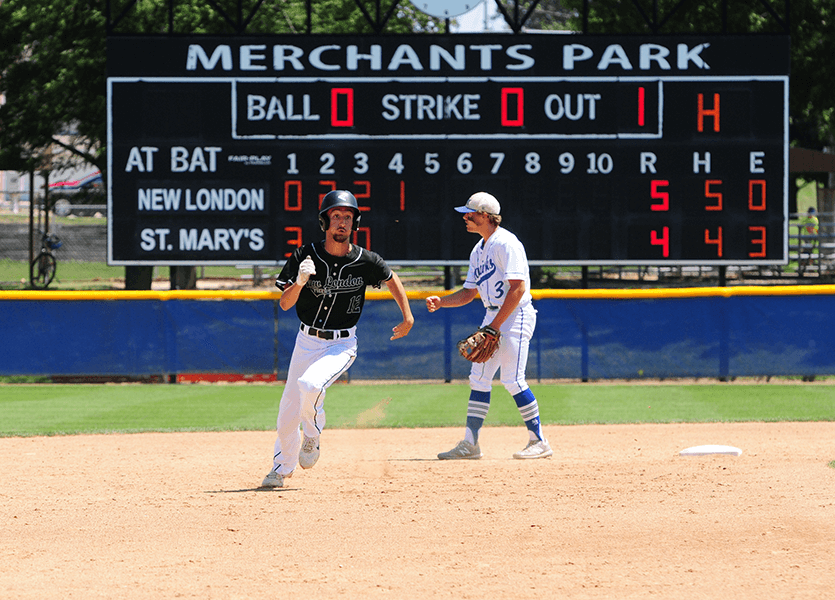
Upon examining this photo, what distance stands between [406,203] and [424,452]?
660 centimetres

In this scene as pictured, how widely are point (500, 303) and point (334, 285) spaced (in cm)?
167

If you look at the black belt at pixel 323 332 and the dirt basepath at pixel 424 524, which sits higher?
the black belt at pixel 323 332

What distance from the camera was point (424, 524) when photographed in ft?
18.9

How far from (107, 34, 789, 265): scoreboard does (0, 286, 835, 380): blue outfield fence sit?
814 millimetres

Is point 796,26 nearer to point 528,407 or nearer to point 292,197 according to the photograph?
point 292,197

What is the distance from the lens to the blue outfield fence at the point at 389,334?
14.2 m

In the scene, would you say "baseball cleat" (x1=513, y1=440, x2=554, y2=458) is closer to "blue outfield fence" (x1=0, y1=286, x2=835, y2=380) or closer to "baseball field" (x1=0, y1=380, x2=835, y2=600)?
"baseball field" (x1=0, y1=380, x2=835, y2=600)

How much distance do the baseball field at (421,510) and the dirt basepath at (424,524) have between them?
2 centimetres

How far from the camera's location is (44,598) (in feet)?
14.4

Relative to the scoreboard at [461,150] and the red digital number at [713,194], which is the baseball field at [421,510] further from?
the red digital number at [713,194]

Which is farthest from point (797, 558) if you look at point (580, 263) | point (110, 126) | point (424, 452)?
point (110, 126)

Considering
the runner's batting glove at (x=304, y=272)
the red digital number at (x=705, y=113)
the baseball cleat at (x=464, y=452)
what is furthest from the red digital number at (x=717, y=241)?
the runner's batting glove at (x=304, y=272)

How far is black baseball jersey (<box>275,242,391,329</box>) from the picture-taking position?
259 inches

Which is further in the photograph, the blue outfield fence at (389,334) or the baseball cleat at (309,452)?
the blue outfield fence at (389,334)
